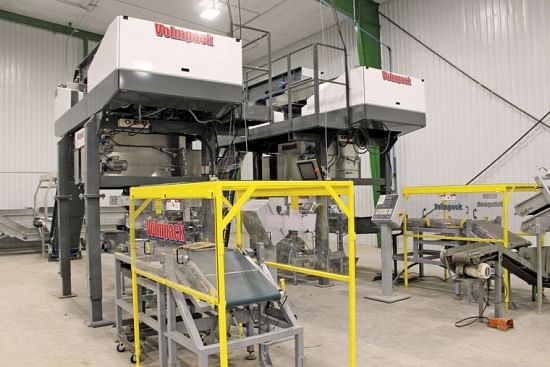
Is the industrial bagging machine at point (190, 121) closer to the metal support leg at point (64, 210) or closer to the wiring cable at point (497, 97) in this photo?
the metal support leg at point (64, 210)

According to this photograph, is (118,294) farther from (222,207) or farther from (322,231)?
(322,231)

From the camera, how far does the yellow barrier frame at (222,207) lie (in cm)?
233

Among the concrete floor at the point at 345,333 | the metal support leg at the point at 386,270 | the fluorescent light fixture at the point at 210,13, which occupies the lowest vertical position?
the concrete floor at the point at 345,333

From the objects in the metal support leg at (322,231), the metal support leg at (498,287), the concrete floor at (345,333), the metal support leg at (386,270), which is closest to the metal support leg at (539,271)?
the concrete floor at (345,333)

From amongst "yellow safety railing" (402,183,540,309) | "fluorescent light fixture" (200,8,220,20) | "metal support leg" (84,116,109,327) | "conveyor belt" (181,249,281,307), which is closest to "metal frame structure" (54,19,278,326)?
"metal support leg" (84,116,109,327)

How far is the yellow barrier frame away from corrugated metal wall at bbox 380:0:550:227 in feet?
18.9

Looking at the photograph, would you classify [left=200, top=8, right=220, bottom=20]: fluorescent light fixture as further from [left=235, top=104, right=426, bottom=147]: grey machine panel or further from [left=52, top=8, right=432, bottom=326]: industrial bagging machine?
[left=235, top=104, right=426, bottom=147]: grey machine panel

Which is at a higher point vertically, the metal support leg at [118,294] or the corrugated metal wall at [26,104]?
the corrugated metal wall at [26,104]

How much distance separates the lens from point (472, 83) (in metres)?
8.10

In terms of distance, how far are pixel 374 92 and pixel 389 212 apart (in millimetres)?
1535

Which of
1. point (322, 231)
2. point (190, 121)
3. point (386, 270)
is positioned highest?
point (190, 121)

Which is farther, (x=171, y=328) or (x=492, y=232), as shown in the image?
(x=492, y=232)

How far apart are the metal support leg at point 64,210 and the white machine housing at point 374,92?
3246mm

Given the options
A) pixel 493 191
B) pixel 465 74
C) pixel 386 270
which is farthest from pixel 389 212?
pixel 465 74
